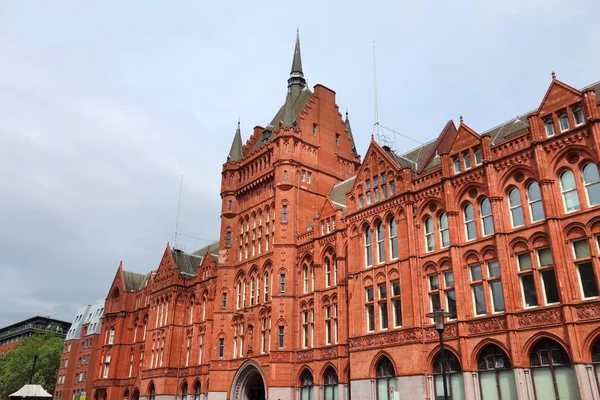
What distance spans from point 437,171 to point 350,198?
8654mm

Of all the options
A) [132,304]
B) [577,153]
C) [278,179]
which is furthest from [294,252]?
[132,304]

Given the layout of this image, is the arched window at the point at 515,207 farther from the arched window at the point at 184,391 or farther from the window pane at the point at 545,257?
the arched window at the point at 184,391

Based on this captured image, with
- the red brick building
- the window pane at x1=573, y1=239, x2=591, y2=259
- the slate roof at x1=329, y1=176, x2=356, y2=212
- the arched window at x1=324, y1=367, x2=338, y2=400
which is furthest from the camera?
the slate roof at x1=329, y1=176, x2=356, y2=212

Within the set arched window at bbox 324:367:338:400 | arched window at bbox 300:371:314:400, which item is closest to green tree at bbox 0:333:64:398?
arched window at bbox 300:371:314:400

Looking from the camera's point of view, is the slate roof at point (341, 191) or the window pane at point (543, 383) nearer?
the window pane at point (543, 383)

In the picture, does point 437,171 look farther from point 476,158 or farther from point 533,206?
point 533,206

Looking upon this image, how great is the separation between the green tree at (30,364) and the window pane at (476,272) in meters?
78.9

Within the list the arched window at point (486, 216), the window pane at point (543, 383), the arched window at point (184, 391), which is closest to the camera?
the window pane at point (543, 383)

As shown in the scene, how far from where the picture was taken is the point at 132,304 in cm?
7781

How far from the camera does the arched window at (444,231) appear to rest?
115ft

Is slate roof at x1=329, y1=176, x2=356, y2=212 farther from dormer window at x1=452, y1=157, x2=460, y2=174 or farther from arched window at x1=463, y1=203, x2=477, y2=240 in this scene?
arched window at x1=463, y1=203, x2=477, y2=240

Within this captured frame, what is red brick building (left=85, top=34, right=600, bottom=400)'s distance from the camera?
92.7 feet

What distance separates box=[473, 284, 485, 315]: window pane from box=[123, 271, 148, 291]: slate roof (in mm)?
59772

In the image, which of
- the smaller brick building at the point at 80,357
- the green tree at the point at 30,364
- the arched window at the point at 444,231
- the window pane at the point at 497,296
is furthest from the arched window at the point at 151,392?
the window pane at the point at 497,296
